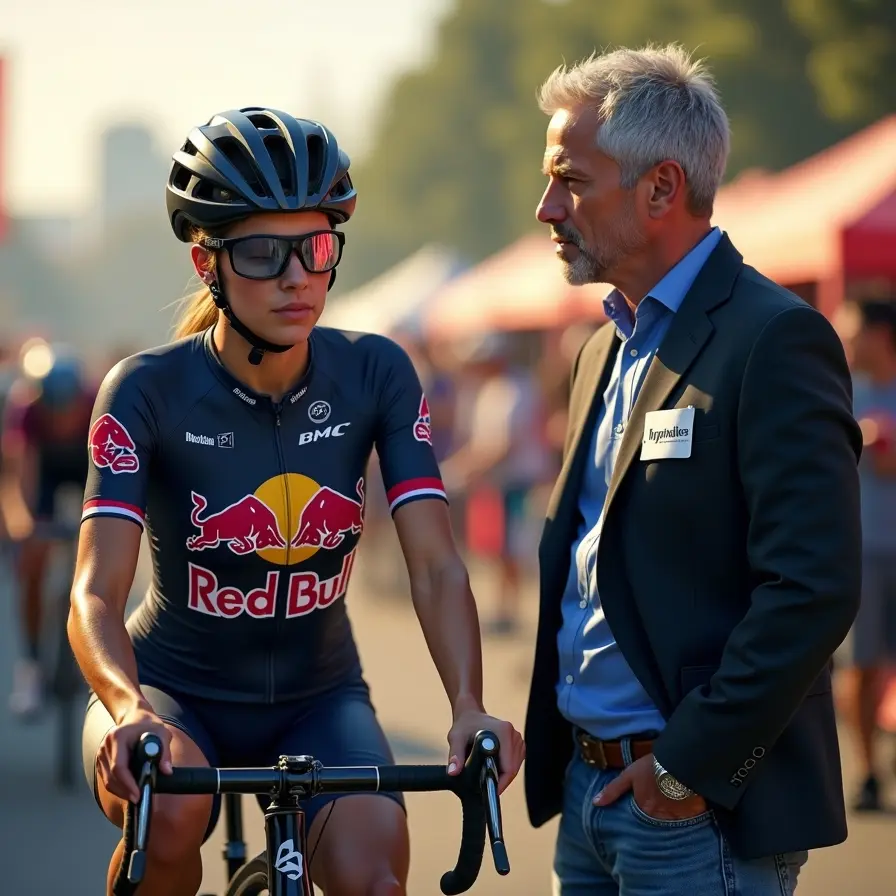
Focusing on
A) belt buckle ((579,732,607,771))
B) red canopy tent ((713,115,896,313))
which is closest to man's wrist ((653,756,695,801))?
belt buckle ((579,732,607,771))

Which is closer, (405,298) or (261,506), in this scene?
(261,506)

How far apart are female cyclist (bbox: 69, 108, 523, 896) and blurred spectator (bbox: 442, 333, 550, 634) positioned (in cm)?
976

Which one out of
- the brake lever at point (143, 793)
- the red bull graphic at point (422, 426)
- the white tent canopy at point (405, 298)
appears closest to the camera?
the brake lever at point (143, 793)

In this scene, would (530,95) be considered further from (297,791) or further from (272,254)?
(297,791)

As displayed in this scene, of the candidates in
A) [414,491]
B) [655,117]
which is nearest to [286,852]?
[414,491]

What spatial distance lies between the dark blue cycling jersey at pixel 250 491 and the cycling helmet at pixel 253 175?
17 cm

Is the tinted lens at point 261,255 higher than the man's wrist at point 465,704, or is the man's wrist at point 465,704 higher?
the tinted lens at point 261,255

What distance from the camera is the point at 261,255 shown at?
139 inches

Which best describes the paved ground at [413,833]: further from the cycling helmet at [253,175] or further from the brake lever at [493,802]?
the brake lever at [493,802]

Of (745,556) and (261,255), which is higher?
(261,255)

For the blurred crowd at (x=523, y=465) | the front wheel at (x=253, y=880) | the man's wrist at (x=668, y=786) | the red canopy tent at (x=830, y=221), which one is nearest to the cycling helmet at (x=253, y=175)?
the front wheel at (x=253, y=880)

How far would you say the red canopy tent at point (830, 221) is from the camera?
429 inches

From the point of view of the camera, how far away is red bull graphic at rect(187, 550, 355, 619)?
3.64m

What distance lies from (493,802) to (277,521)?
2.94 feet
